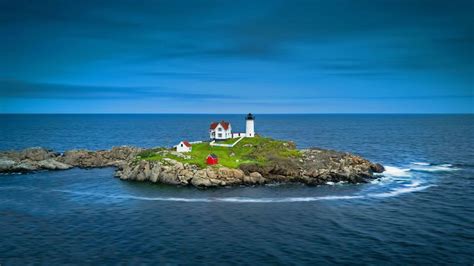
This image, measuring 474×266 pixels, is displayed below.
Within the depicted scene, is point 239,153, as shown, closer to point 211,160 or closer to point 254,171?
point 211,160

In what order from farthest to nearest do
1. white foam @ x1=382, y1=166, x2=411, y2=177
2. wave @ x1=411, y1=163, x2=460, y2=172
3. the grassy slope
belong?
wave @ x1=411, y1=163, x2=460, y2=172
white foam @ x1=382, y1=166, x2=411, y2=177
the grassy slope

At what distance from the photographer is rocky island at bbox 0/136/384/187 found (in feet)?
272

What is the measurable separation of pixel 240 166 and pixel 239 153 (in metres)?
11.0

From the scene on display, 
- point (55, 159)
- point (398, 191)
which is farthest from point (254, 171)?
point (55, 159)

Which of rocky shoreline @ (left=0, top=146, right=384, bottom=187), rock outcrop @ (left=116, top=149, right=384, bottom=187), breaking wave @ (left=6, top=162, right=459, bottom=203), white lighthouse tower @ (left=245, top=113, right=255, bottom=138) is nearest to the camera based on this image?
breaking wave @ (left=6, top=162, right=459, bottom=203)

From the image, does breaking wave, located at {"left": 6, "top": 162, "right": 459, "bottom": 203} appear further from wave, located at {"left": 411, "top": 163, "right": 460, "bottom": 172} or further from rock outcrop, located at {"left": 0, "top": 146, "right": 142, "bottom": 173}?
rock outcrop, located at {"left": 0, "top": 146, "right": 142, "bottom": 173}

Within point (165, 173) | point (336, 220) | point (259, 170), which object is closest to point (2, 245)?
point (165, 173)

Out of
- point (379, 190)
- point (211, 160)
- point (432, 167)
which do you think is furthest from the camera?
point (432, 167)

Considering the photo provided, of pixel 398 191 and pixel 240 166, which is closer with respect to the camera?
pixel 398 191

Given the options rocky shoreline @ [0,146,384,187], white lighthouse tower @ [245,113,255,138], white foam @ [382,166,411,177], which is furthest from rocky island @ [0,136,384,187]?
white lighthouse tower @ [245,113,255,138]

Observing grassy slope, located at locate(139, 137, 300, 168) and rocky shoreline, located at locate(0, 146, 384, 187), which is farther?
grassy slope, located at locate(139, 137, 300, 168)

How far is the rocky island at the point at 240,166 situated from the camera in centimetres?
8288

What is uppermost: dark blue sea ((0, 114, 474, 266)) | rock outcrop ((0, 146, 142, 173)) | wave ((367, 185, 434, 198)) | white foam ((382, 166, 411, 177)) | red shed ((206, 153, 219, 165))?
red shed ((206, 153, 219, 165))

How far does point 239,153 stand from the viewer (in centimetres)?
9688
